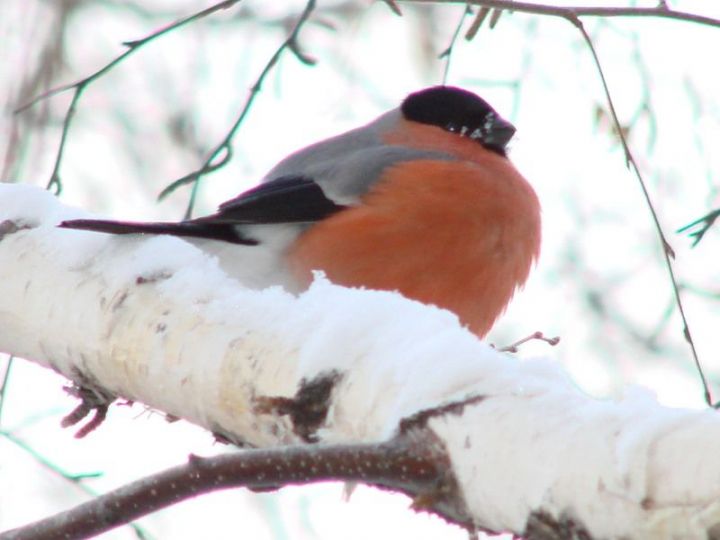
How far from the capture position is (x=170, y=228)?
8.38ft

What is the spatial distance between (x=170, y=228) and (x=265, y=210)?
48cm

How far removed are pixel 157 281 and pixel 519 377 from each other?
0.85 metres

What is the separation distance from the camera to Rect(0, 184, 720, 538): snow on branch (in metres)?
1.26

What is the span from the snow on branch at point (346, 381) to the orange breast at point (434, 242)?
2.54 feet

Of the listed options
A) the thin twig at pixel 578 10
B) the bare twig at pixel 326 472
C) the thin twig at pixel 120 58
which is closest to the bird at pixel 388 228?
the thin twig at pixel 120 58

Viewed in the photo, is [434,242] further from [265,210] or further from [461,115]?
[461,115]

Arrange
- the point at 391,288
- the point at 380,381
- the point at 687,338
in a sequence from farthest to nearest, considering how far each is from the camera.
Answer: the point at 391,288
the point at 687,338
the point at 380,381

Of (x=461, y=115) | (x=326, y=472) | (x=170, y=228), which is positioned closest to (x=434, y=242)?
(x=170, y=228)

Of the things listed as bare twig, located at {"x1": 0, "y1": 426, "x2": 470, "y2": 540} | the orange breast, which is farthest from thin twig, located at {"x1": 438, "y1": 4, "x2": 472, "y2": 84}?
bare twig, located at {"x1": 0, "y1": 426, "x2": 470, "y2": 540}

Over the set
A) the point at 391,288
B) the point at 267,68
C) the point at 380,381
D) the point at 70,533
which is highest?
the point at 267,68

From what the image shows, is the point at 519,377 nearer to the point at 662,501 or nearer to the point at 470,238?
the point at 662,501

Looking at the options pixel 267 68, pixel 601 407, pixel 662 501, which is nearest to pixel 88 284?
pixel 267 68

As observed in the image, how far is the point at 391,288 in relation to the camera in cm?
294

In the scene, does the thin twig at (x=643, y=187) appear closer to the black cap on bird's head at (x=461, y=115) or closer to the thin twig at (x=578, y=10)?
the thin twig at (x=578, y=10)
